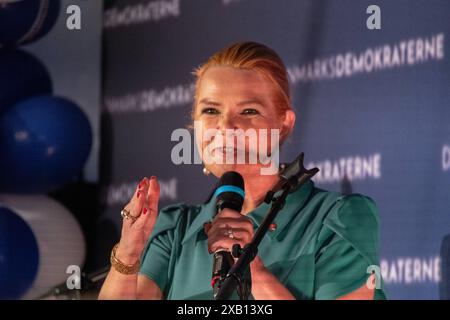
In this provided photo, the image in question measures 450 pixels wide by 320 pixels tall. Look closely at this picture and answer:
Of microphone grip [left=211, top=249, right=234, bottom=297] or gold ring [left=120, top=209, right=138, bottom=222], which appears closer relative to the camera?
microphone grip [left=211, top=249, right=234, bottom=297]

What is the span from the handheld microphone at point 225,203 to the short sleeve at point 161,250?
0.79 meters

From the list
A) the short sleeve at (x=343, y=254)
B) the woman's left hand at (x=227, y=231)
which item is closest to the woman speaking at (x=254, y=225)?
the short sleeve at (x=343, y=254)

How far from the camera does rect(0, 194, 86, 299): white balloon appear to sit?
3.47m

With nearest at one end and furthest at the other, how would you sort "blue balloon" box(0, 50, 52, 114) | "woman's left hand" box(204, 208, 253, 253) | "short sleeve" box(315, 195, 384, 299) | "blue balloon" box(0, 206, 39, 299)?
"woman's left hand" box(204, 208, 253, 253) < "short sleeve" box(315, 195, 384, 299) < "blue balloon" box(0, 206, 39, 299) < "blue balloon" box(0, 50, 52, 114)

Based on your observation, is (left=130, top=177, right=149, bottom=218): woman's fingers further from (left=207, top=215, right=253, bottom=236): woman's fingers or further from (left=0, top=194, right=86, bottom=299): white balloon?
(left=207, top=215, right=253, bottom=236): woman's fingers

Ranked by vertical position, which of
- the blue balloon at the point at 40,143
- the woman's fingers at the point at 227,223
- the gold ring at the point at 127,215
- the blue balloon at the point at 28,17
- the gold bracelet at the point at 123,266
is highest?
the blue balloon at the point at 28,17

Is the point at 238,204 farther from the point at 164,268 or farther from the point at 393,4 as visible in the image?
the point at 393,4

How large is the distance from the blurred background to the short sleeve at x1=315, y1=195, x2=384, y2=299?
0.24ft

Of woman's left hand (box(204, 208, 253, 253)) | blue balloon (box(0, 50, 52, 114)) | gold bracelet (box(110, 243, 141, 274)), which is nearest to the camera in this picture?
woman's left hand (box(204, 208, 253, 253))

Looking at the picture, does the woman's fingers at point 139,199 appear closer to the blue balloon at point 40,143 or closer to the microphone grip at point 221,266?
the blue balloon at point 40,143

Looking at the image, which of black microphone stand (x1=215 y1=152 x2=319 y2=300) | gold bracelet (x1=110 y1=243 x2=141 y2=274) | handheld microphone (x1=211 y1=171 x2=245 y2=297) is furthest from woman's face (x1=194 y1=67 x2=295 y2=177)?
handheld microphone (x1=211 y1=171 x2=245 y2=297)

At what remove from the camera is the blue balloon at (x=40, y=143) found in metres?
3.49
